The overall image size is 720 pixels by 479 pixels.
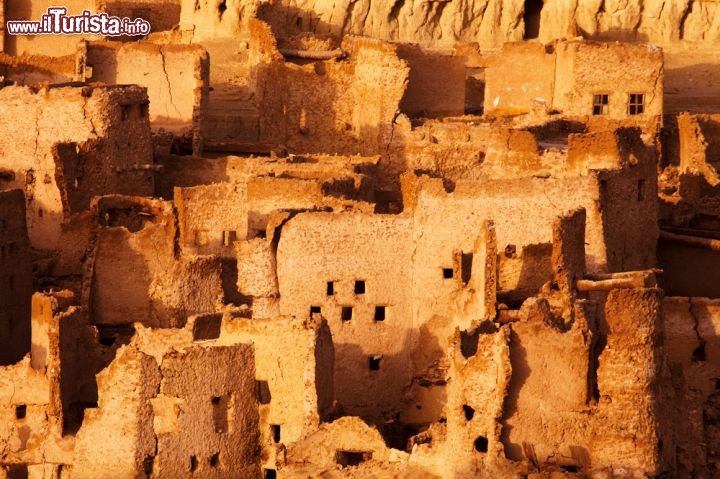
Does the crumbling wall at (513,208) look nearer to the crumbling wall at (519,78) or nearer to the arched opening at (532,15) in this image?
the crumbling wall at (519,78)

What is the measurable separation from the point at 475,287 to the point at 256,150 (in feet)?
31.4

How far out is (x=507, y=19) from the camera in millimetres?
68000

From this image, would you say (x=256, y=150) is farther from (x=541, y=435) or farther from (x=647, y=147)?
(x=541, y=435)

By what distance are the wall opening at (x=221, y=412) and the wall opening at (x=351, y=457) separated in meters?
1.97

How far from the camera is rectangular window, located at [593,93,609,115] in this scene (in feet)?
194

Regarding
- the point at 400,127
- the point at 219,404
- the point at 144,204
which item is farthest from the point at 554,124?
the point at 219,404

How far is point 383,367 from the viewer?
4969cm

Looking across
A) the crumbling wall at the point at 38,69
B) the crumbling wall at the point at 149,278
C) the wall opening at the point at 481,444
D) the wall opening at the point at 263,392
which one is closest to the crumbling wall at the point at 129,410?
the wall opening at the point at 263,392

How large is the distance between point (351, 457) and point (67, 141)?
35.8 ft

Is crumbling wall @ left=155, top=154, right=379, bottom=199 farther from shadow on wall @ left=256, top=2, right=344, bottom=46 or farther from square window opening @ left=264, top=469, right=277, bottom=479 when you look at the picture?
square window opening @ left=264, top=469, right=277, bottom=479

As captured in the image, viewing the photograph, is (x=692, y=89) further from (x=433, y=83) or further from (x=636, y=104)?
(x=433, y=83)

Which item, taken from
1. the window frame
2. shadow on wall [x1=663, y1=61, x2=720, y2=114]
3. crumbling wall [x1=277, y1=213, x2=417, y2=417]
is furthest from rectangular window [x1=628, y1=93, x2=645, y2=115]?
crumbling wall [x1=277, y1=213, x2=417, y2=417]

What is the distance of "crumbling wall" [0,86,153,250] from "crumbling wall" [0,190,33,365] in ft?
5.98

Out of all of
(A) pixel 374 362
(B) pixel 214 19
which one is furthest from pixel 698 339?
(B) pixel 214 19
